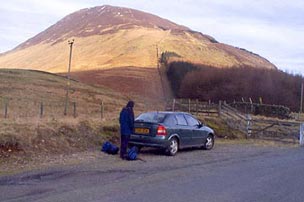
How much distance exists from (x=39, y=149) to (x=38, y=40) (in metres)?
123

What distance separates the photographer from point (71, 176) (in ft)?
40.2

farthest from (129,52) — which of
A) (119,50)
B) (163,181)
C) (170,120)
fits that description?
(163,181)

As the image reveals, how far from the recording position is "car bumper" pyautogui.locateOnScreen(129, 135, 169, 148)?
58.0 ft

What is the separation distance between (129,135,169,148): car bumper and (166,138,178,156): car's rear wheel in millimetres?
175

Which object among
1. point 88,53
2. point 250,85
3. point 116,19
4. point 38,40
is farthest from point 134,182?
point 38,40

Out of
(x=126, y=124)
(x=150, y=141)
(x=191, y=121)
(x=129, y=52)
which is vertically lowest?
(x=150, y=141)

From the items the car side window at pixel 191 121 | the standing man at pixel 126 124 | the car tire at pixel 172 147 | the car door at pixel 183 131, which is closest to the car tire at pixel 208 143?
the car side window at pixel 191 121

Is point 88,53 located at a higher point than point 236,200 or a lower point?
higher

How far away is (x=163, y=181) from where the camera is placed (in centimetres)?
1187

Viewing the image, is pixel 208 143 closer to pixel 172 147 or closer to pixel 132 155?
pixel 172 147

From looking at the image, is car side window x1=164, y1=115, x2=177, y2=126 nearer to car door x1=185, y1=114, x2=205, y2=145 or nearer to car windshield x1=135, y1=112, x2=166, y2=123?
car windshield x1=135, y1=112, x2=166, y2=123

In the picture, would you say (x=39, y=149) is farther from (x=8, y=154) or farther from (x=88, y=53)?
(x=88, y=53)

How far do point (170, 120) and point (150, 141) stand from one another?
121 cm

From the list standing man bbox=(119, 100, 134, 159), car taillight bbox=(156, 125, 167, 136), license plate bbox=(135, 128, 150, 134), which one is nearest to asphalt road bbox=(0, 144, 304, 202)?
standing man bbox=(119, 100, 134, 159)
